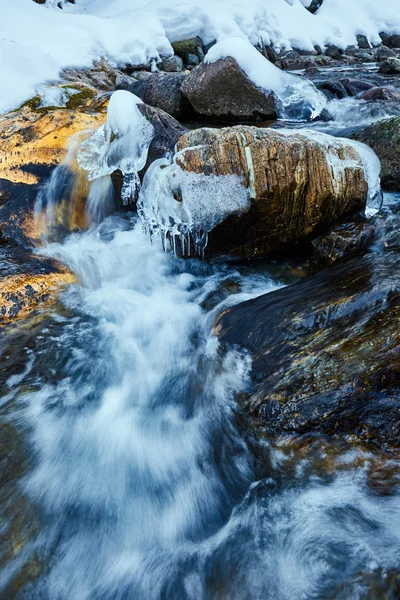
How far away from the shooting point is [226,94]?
6988mm

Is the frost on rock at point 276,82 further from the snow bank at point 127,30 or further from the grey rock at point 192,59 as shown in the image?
the grey rock at point 192,59

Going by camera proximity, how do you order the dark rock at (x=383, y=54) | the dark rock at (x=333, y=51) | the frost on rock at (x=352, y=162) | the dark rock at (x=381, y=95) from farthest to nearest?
the dark rock at (x=333, y=51)
the dark rock at (x=383, y=54)
the dark rock at (x=381, y=95)
the frost on rock at (x=352, y=162)

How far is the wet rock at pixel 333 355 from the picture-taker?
1913 millimetres

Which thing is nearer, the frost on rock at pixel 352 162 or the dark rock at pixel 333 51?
the frost on rock at pixel 352 162

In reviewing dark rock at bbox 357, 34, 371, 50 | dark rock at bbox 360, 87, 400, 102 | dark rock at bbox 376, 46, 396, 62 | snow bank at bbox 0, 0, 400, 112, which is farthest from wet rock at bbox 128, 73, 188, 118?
dark rock at bbox 357, 34, 371, 50

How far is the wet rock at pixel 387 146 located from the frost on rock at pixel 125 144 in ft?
9.71

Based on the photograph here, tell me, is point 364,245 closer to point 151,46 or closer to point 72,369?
point 72,369

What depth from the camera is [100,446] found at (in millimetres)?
2621

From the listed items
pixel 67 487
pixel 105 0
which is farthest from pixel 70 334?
pixel 105 0

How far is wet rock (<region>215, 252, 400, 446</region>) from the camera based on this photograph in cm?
191

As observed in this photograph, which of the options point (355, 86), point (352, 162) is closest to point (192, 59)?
point (355, 86)

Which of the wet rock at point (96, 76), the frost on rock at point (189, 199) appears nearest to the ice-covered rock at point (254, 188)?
the frost on rock at point (189, 199)

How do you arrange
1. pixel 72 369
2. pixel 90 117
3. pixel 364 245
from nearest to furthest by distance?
1. pixel 72 369
2. pixel 364 245
3. pixel 90 117

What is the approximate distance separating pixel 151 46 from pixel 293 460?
14.4 metres
